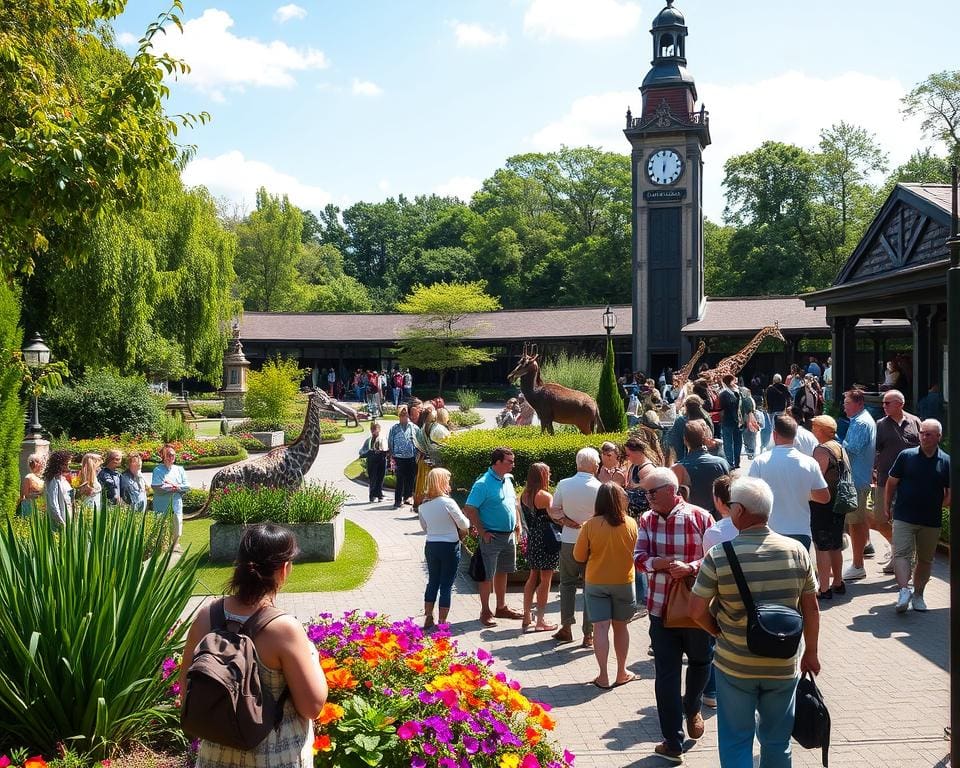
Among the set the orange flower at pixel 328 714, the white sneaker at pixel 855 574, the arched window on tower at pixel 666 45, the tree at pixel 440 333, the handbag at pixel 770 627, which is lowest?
the white sneaker at pixel 855 574

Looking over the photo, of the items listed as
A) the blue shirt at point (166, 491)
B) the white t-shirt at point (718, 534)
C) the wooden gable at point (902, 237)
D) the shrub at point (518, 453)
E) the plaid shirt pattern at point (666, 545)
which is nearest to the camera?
the plaid shirt pattern at point (666, 545)

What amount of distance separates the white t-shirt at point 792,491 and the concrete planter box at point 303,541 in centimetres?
623

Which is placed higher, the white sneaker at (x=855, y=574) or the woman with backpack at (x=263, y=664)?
the woman with backpack at (x=263, y=664)

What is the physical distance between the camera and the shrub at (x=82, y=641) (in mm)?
4410

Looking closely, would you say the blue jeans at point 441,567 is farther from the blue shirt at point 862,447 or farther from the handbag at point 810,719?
the blue shirt at point 862,447

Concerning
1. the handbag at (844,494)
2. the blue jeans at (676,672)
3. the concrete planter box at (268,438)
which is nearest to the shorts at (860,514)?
the handbag at (844,494)

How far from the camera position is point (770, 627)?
439cm

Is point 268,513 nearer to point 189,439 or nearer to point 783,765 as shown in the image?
point 783,765

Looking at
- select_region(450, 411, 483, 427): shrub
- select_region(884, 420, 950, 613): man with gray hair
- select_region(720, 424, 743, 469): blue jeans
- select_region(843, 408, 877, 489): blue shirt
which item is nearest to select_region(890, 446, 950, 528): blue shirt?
select_region(884, 420, 950, 613): man with gray hair

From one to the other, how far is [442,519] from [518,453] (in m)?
5.77

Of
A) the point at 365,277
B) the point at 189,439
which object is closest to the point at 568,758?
the point at 189,439

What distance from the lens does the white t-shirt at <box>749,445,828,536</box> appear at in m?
7.62

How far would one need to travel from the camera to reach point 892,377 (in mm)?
19578

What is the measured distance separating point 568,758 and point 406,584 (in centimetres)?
609
